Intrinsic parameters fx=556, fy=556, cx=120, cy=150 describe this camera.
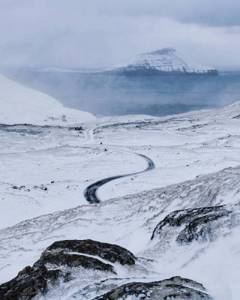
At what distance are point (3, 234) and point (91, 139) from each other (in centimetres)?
7315

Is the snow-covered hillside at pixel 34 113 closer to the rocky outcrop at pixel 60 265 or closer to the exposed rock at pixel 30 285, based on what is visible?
the rocky outcrop at pixel 60 265

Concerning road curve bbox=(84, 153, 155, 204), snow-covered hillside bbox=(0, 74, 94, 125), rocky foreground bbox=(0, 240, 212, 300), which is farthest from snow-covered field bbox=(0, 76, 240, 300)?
snow-covered hillside bbox=(0, 74, 94, 125)

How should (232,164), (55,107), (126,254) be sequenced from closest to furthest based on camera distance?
(126,254), (232,164), (55,107)

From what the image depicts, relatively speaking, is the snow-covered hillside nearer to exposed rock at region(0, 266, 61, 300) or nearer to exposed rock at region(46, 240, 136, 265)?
exposed rock at region(46, 240, 136, 265)

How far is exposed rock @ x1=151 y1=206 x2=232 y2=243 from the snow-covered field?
154mm

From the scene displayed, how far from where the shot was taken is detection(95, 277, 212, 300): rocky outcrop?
11.2 metres

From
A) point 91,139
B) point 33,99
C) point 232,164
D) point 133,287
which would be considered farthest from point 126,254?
point 33,99

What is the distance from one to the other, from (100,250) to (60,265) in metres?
1.28

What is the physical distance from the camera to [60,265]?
13.4 meters

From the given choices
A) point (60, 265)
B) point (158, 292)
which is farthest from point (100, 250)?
point (158, 292)

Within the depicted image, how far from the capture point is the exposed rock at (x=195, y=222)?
1602cm

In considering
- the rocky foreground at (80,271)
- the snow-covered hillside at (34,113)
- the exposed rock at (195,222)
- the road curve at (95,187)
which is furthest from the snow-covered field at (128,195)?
the snow-covered hillside at (34,113)

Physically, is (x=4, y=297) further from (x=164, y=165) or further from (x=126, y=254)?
(x=164, y=165)

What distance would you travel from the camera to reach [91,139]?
104500mm
